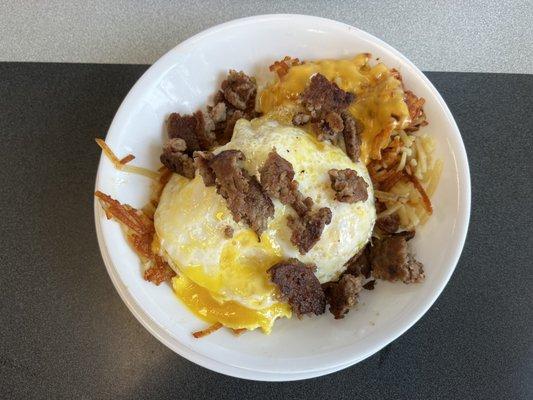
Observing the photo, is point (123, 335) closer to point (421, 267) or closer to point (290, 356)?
point (290, 356)

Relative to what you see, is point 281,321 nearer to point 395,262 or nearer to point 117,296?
point 395,262

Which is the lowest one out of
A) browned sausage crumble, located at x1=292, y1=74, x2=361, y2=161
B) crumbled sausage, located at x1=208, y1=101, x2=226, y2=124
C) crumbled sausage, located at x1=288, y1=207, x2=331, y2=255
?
crumbled sausage, located at x1=288, y1=207, x2=331, y2=255

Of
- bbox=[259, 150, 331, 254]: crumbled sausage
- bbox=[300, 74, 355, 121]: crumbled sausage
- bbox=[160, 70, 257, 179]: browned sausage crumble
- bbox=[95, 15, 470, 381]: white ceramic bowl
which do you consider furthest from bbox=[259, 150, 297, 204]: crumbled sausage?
bbox=[95, 15, 470, 381]: white ceramic bowl

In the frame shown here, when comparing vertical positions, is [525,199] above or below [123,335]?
above

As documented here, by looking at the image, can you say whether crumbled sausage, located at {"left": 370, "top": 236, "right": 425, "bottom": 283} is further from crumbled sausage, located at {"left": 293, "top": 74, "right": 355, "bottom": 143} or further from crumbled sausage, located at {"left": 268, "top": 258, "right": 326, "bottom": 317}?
crumbled sausage, located at {"left": 293, "top": 74, "right": 355, "bottom": 143}

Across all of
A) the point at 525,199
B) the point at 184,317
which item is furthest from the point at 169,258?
the point at 525,199

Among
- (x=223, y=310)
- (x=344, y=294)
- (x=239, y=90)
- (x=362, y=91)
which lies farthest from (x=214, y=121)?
(x=344, y=294)

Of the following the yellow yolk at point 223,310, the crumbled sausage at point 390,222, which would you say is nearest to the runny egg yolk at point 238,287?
the yellow yolk at point 223,310
